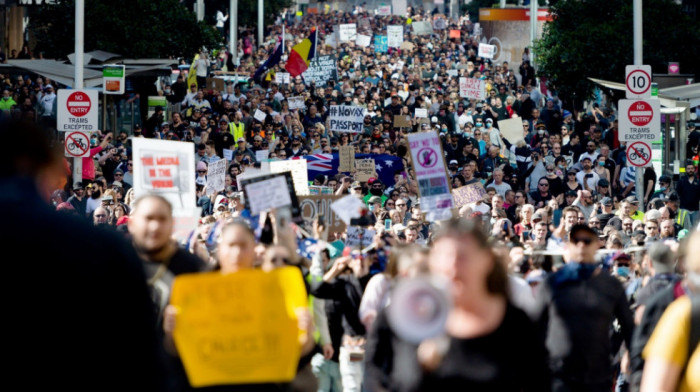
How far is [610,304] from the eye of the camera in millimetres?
7688

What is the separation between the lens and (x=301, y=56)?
32969 mm

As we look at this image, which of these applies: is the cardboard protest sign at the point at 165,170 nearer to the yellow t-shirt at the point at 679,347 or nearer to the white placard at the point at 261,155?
the yellow t-shirt at the point at 679,347

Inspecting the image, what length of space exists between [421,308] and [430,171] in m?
7.76

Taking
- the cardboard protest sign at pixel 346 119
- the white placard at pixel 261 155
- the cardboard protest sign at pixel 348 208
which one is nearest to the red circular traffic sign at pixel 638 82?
the white placard at pixel 261 155

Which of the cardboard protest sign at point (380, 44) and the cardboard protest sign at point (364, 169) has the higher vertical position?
the cardboard protest sign at point (380, 44)

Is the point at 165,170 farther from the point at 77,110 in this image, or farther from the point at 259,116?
the point at 259,116

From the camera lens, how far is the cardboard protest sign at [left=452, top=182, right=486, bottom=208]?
16000mm

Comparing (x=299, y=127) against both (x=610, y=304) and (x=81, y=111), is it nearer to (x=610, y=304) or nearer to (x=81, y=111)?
(x=81, y=111)

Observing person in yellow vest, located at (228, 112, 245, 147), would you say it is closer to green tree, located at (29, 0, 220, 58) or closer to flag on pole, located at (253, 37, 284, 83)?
green tree, located at (29, 0, 220, 58)

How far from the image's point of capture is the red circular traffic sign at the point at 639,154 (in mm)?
18641

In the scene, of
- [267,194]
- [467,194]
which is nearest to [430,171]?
[267,194]

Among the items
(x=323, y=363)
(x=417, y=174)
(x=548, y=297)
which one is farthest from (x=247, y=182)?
(x=417, y=174)

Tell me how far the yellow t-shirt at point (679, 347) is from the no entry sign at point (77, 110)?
1588 cm

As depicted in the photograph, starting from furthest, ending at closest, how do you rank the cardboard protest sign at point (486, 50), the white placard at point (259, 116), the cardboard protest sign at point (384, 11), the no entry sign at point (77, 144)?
the cardboard protest sign at point (384, 11) → the cardboard protest sign at point (486, 50) → the white placard at point (259, 116) → the no entry sign at point (77, 144)
